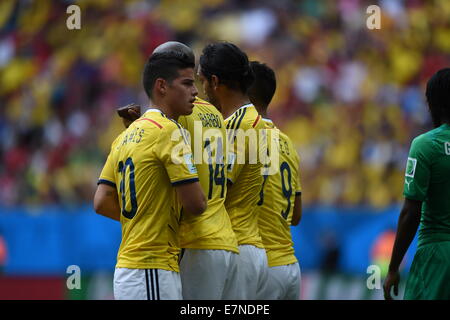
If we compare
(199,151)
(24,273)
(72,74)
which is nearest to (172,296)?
(199,151)

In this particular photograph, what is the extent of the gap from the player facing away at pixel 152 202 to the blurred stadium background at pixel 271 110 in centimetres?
530

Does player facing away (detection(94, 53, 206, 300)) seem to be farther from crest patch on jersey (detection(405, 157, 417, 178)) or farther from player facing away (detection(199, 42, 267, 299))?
crest patch on jersey (detection(405, 157, 417, 178))

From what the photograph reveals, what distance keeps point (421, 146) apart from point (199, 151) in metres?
1.13

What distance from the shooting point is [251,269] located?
4402 millimetres

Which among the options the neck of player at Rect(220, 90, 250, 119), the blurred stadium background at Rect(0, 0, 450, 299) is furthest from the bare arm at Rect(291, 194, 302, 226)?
the blurred stadium background at Rect(0, 0, 450, 299)

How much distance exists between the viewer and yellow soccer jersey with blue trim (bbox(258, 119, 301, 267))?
4.86 metres

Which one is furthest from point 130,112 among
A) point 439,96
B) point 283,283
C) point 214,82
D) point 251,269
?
point 439,96

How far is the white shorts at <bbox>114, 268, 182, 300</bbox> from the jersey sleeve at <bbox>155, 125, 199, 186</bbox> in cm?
44

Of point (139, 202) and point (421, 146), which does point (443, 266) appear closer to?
point (421, 146)

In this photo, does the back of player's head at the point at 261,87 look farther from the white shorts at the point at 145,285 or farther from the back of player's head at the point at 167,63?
the white shorts at the point at 145,285

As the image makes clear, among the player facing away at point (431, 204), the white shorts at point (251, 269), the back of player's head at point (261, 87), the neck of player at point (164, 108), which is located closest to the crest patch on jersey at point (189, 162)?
the neck of player at point (164, 108)

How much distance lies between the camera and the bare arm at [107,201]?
390cm

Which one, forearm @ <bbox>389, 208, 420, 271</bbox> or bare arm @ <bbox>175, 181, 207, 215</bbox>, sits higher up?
bare arm @ <bbox>175, 181, 207, 215</bbox>

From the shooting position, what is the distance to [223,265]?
13.3 feet
